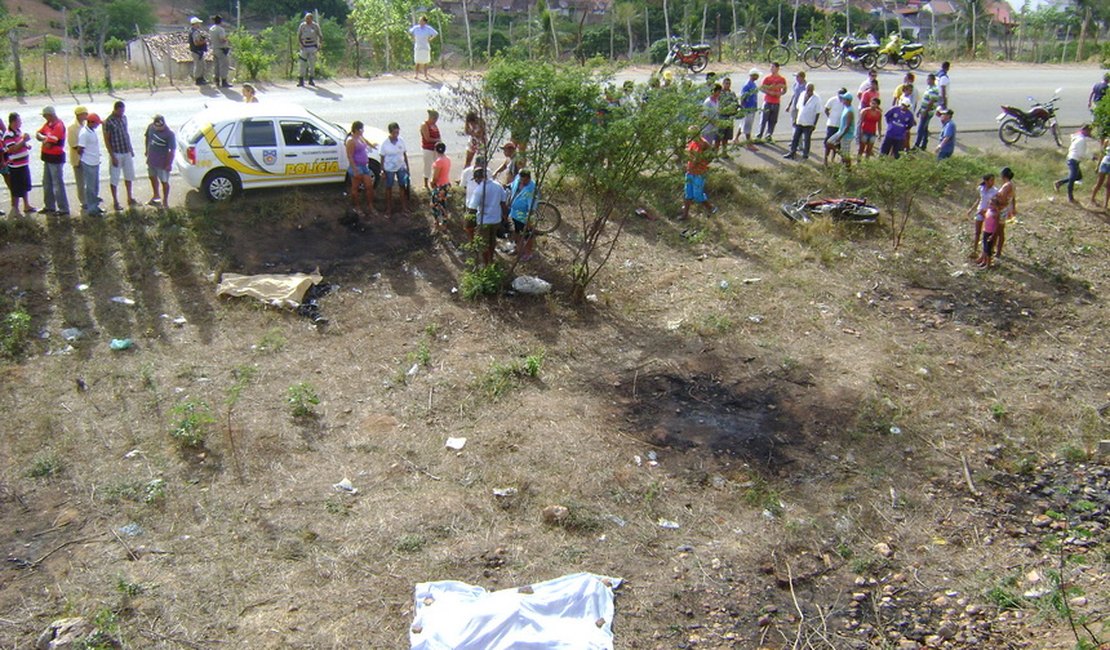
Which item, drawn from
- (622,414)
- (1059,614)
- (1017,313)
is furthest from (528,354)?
(1017,313)

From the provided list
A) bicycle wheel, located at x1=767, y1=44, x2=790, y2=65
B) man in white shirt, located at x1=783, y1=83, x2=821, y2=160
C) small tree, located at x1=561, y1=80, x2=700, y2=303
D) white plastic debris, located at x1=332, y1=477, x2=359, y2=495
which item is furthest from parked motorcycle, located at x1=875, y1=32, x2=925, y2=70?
white plastic debris, located at x1=332, y1=477, x2=359, y2=495

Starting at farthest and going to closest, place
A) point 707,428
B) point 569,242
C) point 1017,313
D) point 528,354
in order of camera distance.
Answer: point 569,242
point 1017,313
point 528,354
point 707,428

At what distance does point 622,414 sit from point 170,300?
5830 millimetres

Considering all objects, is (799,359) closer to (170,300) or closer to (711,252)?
(711,252)

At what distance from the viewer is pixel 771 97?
1731 centimetres

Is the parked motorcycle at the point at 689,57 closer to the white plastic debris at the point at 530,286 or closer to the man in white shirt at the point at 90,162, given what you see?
the white plastic debris at the point at 530,286

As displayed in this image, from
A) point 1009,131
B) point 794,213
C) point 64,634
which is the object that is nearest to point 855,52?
point 1009,131

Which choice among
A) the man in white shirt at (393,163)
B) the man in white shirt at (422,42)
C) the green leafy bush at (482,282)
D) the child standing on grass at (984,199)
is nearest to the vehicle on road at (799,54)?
the man in white shirt at (422,42)

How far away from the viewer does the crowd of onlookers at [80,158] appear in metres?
12.1

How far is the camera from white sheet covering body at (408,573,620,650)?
6637 millimetres

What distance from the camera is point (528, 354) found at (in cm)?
1111

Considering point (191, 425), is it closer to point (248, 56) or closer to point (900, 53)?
point (248, 56)

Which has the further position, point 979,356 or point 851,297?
point 851,297

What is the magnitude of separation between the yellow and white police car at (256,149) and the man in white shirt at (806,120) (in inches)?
307
